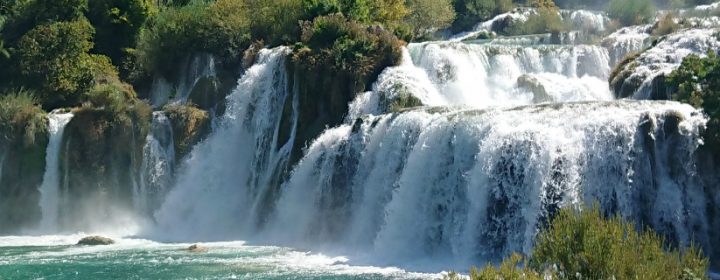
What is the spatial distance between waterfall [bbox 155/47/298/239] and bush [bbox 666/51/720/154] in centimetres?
1308

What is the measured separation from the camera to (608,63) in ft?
118

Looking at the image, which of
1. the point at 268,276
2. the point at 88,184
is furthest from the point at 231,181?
the point at 268,276

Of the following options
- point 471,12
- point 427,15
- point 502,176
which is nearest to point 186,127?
point 502,176

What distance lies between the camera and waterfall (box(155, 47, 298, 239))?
33.2 metres

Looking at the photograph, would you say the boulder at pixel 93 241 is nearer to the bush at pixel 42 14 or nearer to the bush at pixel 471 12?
the bush at pixel 42 14

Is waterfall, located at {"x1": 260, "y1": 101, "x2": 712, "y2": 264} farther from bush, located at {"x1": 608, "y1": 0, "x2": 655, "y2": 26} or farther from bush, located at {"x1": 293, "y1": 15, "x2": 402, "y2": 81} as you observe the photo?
bush, located at {"x1": 608, "y1": 0, "x2": 655, "y2": 26}

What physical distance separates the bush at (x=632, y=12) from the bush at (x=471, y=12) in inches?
332

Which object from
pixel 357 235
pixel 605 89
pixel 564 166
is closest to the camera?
pixel 564 166

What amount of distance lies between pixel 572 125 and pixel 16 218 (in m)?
21.4

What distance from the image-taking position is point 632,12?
169 feet

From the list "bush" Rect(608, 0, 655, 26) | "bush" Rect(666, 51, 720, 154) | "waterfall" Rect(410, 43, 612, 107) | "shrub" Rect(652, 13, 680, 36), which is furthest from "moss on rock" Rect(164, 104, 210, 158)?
"bush" Rect(608, 0, 655, 26)

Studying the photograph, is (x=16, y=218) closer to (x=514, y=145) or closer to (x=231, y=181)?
(x=231, y=181)

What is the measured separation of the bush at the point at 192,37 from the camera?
38875 mm

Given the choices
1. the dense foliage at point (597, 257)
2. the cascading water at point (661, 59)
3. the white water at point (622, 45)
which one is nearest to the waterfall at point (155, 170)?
the cascading water at point (661, 59)
